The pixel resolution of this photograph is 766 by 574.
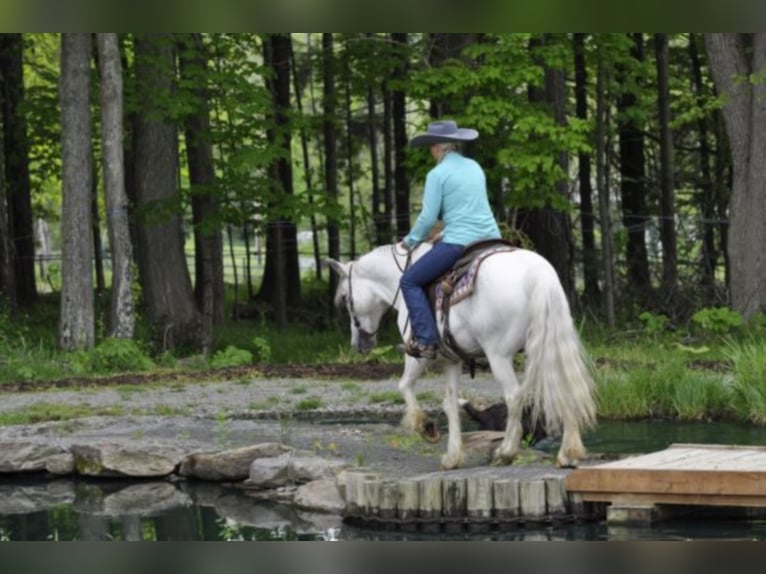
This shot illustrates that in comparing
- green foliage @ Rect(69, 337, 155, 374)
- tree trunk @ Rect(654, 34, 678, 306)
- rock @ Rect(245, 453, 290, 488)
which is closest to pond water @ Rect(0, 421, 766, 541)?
rock @ Rect(245, 453, 290, 488)

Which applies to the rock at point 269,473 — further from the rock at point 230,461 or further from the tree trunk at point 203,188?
the tree trunk at point 203,188

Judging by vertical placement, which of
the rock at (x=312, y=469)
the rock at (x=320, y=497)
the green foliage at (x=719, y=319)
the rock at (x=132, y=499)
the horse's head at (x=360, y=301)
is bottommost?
the rock at (x=132, y=499)

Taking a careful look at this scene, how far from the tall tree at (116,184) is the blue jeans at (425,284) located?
12128 millimetres

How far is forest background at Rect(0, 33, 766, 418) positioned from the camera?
23.5m

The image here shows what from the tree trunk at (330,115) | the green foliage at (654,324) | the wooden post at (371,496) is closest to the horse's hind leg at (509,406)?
the wooden post at (371,496)

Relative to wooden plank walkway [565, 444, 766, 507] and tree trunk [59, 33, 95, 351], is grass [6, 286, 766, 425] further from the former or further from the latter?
wooden plank walkway [565, 444, 766, 507]

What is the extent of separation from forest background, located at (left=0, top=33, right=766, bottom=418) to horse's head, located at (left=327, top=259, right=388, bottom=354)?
717cm

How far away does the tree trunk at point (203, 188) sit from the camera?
81.7ft

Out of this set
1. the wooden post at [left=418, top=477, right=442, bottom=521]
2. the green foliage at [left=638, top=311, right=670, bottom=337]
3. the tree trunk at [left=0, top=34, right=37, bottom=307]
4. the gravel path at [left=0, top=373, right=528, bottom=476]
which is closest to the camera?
the wooden post at [left=418, top=477, right=442, bottom=521]

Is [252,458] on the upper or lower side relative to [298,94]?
lower
